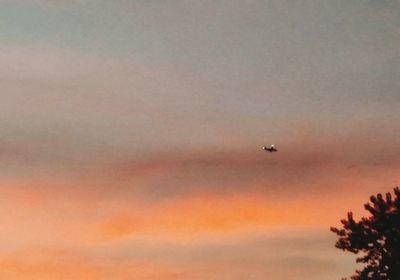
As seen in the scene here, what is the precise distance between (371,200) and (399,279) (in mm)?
4808

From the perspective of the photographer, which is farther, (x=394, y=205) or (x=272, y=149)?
(x=272, y=149)

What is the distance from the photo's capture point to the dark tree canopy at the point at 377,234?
219ft

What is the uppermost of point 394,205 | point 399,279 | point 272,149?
point 272,149

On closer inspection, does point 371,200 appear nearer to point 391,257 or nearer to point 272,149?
point 391,257

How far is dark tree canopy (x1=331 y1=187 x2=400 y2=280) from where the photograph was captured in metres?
66.7

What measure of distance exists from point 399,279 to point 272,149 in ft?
93.2

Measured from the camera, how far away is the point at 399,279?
65.8 m

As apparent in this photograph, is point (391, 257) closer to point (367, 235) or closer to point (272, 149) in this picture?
point (367, 235)

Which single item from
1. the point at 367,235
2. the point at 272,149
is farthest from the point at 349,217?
the point at 272,149

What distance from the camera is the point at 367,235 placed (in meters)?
67.2

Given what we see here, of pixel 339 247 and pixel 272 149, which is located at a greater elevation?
pixel 272 149

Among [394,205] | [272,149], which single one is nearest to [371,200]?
[394,205]

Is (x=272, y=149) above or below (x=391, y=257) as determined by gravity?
above

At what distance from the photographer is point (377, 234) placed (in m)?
67.2
